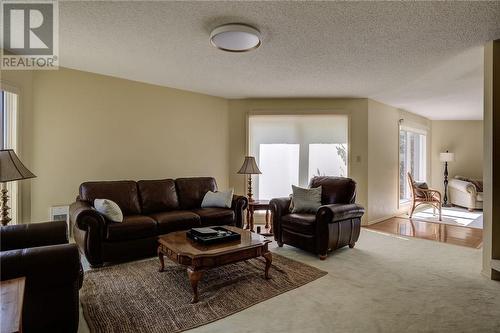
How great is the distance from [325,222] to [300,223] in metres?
0.35

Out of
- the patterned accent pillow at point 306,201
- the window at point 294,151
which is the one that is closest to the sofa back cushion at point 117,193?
the patterned accent pillow at point 306,201

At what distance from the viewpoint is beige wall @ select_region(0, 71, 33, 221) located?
3.35 metres

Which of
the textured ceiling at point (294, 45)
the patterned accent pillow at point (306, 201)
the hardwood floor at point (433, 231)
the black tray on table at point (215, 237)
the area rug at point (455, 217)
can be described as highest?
the textured ceiling at point (294, 45)

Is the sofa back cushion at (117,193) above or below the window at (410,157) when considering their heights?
below

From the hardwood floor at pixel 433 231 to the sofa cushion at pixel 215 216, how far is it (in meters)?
2.71

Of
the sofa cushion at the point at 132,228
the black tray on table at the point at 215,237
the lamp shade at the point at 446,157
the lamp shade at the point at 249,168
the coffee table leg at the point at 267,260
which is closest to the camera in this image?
the black tray on table at the point at 215,237

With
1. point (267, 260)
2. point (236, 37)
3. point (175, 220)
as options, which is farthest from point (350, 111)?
point (175, 220)

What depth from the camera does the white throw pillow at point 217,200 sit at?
14.1 ft

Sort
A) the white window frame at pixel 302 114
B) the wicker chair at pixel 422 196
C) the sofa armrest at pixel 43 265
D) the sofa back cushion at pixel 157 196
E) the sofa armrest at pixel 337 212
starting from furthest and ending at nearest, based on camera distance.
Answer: the wicker chair at pixel 422 196 < the white window frame at pixel 302 114 < the sofa back cushion at pixel 157 196 < the sofa armrest at pixel 337 212 < the sofa armrest at pixel 43 265

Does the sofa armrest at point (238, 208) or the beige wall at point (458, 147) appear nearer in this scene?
the sofa armrest at point (238, 208)

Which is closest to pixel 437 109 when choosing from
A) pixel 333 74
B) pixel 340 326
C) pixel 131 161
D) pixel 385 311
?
pixel 333 74

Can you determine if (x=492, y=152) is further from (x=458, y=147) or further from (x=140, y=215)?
(x=458, y=147)

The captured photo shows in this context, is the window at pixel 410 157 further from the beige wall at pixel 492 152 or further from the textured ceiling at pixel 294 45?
the beige wall at pixel 492 152

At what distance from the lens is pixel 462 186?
277 inches
